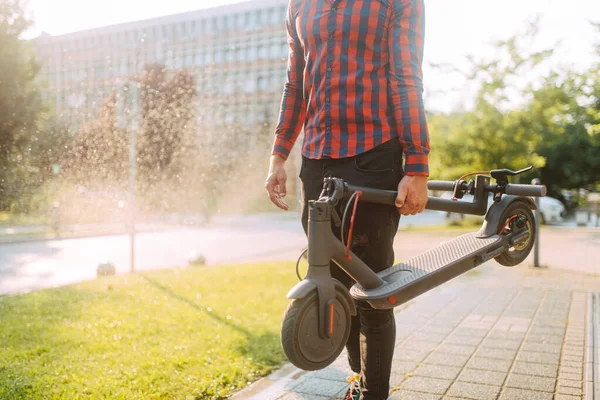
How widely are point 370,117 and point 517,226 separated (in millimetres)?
897

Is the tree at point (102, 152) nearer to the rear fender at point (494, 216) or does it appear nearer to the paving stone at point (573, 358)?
the rear fender at point (494, 216)

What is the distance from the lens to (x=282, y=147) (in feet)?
8.14

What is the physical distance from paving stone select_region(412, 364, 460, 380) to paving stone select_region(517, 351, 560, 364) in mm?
570

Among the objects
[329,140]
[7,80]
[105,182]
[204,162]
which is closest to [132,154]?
[105,182]

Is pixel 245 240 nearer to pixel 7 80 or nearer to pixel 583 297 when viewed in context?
pixel 583 297

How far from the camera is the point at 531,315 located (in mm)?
5258

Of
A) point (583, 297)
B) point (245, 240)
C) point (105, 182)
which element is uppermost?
point (105, 182)

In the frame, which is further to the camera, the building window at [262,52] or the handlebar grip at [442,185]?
the building window at [262,52]

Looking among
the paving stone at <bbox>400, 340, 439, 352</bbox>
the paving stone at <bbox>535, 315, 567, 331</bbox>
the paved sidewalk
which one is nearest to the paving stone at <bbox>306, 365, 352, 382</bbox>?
the paved sidewalk

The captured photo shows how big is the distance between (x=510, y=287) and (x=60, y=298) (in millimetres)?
5066

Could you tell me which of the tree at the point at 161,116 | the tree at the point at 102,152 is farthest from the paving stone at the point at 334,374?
the tree at the point at 161,116

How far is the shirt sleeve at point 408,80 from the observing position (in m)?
2.06

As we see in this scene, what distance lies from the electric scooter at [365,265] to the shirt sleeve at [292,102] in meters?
0.57

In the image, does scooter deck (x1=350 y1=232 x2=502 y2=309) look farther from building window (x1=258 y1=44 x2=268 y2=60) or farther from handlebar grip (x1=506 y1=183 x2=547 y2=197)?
building window (x1=258 y1=44 x2=268 y2=60)
